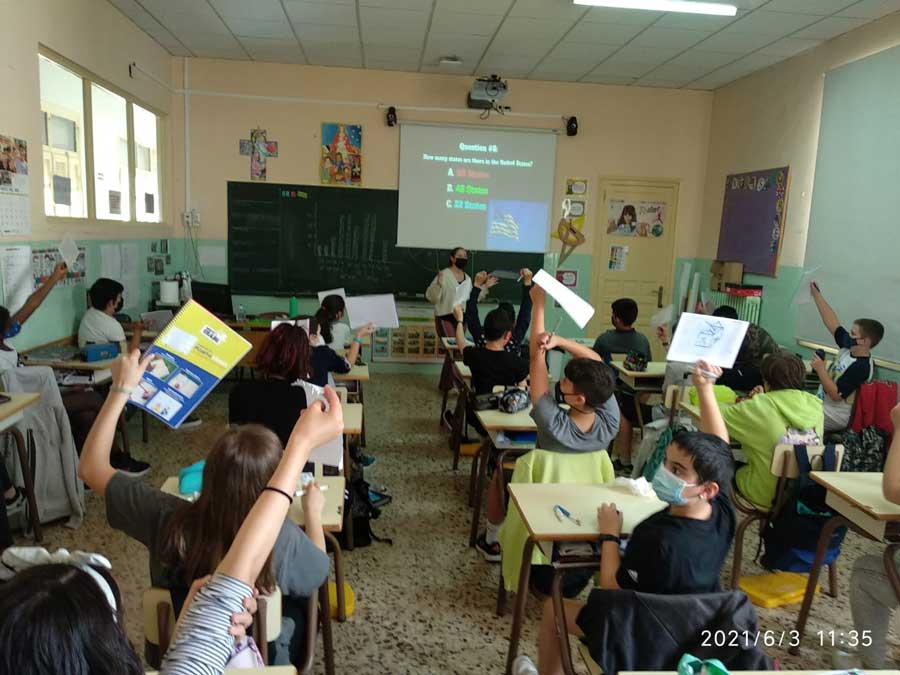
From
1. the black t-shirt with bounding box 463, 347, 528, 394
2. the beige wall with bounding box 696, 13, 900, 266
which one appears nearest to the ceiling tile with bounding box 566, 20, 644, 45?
the beige wall with bounding box 696, 13, 900, 266

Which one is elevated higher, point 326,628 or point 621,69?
point 621,69

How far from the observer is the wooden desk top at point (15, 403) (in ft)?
8.56

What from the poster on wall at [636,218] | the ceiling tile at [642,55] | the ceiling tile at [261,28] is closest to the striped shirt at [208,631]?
the ceiling tile at [261,28]

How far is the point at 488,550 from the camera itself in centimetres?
318

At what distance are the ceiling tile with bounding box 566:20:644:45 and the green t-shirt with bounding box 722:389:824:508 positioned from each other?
3.60 meters

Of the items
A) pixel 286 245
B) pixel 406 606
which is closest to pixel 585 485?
pixel 406 606

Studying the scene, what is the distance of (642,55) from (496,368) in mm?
3840

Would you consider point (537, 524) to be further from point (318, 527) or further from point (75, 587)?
point (75, 587)

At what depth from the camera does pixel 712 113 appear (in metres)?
7.12

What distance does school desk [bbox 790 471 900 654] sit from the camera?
2.21 m

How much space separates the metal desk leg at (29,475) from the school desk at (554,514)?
2285 mm

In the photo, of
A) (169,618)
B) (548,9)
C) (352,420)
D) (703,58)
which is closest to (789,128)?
(703,58)

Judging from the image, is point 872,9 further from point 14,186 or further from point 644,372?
point 14,186

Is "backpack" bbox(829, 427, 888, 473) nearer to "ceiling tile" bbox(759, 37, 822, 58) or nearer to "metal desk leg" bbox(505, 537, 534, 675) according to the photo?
"metal desk leg" bbox(505, 537, 534, 675)
